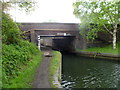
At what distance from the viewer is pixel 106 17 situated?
19438mm

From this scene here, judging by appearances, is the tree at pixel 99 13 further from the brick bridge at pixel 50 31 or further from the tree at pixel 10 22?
the tree at pixel 10 22

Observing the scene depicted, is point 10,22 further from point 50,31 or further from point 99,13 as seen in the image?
point 99,13

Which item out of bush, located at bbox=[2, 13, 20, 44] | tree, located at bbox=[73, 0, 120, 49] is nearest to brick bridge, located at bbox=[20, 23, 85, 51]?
tree, located at bbox=[73, 0, 120, 49]

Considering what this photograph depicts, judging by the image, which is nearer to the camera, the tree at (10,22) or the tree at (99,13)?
the tree at (10,22)

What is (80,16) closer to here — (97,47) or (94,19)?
(94,19)

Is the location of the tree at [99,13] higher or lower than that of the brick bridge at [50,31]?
higher

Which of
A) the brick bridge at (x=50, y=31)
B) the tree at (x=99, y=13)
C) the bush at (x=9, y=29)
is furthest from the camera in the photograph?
the brick bridge at (x=50, y=31)

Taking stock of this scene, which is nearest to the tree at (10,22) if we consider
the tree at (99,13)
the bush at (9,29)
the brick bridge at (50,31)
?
the bush at (9,29)

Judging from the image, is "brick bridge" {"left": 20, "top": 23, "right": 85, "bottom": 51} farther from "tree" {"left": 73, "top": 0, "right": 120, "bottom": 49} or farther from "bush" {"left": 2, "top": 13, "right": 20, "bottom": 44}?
"bush" {"left": 2, "top": 13, "right": 20, "bottom": 44}

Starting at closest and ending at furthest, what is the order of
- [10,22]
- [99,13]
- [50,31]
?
[10,22], [99,13], [50,31]

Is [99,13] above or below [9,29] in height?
above

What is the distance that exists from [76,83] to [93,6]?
47.7 ft

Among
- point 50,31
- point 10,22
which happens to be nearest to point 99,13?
point 50,31

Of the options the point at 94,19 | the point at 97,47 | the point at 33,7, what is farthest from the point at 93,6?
the point at 33,7
